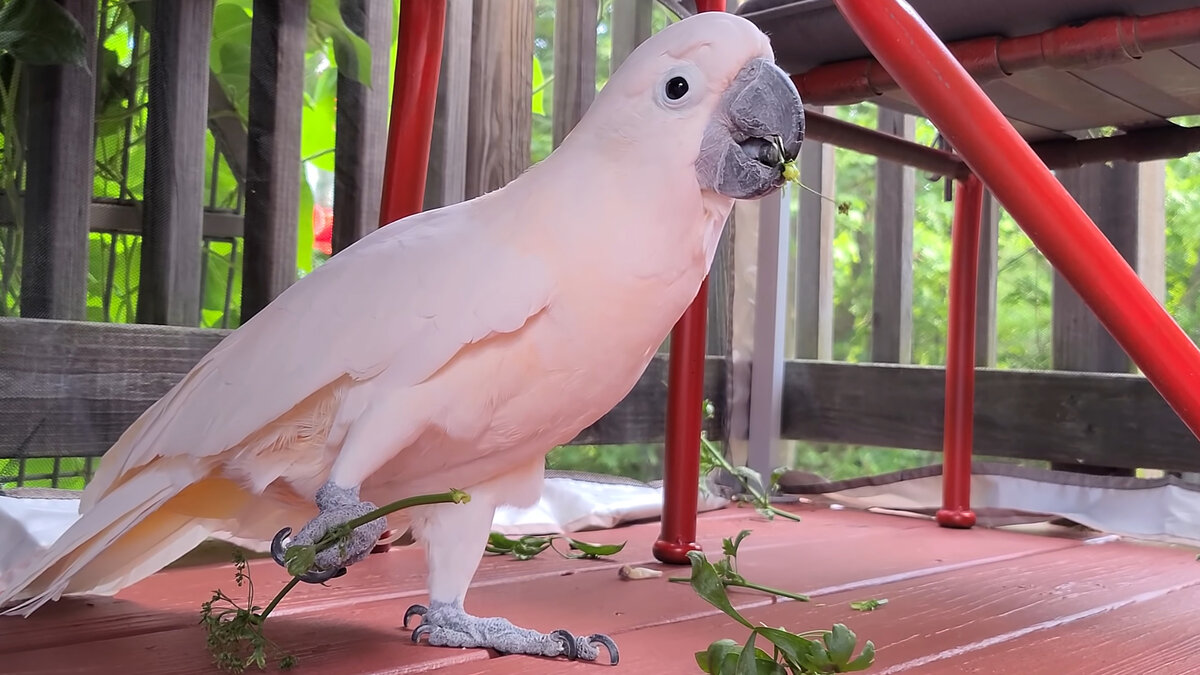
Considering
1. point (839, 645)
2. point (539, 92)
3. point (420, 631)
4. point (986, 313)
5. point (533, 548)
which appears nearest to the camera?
point (839, 645)

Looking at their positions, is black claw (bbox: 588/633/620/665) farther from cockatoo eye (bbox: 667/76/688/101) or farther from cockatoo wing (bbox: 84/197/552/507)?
cockatoo eye (bbox: 667/76/688/101)

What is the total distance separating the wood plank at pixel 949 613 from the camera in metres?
0.83

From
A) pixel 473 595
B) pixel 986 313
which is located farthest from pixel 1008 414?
pixel 473 595

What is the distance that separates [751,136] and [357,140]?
2.73 feet

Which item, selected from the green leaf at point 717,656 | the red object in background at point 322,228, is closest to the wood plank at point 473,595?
the green leaf at point 717,656

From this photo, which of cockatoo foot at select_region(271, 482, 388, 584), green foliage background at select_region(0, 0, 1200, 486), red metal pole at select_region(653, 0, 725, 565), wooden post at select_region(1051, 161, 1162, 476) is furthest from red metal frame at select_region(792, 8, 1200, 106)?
wooden post at select_region(1051, 161, 1162, 476)

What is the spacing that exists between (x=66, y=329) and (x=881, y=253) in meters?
1.52

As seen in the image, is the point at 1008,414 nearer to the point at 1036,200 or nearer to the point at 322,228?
the point at 322,228

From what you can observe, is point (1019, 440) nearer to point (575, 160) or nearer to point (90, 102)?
point (575, 160)

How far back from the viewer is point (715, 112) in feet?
2.55

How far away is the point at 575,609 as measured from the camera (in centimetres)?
100

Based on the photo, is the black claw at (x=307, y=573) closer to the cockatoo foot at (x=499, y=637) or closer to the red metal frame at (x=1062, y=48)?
the cockatoo foot at (x=499, y=637)

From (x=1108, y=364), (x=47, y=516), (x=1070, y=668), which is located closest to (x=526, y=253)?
(x=1070, y=668)

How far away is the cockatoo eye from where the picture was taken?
0.78 metres
